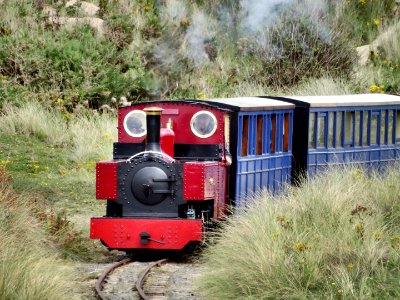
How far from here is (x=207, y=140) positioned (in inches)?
565

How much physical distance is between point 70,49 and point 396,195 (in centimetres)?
1507

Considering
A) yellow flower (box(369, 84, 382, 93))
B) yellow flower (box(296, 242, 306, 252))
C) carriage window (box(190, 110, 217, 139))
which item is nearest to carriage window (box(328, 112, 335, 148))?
carriage window (box(190, 110, 217, 139))

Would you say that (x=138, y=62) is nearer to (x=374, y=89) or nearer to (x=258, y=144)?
(x=374, y=89)

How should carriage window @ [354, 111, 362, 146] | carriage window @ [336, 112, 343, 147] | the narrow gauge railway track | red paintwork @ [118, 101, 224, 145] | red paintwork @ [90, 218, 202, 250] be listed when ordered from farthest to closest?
1. carriage window @ [354, 111, 362, 146]
2. carriage window @ [336, 112, 343, 147]
3. red paintwork @ [118, 101, 224, 145]
4. red paintwork @ [90, 218, 202, 250]
5. the narrow gauge railway track

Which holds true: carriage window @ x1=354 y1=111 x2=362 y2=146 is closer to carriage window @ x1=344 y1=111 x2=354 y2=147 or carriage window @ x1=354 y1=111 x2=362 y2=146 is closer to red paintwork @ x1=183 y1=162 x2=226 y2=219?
carriage window @ x1=344 y1=111 x2=354 y2=147

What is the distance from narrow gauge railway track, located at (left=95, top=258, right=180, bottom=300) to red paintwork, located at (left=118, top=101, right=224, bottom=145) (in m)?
1.65

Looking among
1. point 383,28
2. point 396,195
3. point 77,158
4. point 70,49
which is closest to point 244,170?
point 396,195

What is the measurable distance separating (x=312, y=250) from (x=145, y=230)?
3.05 meters

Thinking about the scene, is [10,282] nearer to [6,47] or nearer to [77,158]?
[77,158]

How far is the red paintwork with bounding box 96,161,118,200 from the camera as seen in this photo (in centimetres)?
1362

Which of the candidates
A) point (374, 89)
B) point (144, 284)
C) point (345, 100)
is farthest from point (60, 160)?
point (144, 284)

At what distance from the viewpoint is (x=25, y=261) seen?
10.5 m

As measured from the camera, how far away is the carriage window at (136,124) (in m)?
14.6

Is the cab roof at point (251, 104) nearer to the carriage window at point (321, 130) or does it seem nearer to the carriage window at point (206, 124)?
the carriage window at point (206, 124)
